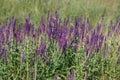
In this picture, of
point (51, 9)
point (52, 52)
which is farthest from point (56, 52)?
point (51, 9)

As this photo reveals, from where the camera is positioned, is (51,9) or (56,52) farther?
(51,9)

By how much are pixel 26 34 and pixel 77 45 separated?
597 millimetres

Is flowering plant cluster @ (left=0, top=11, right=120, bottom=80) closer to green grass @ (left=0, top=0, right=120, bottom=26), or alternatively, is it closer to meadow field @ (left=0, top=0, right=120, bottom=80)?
meadow field @ (left=0, top=0, right=120, bottom=80)

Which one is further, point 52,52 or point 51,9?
point 51,9

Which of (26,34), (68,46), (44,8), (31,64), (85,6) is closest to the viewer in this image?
(31,64)

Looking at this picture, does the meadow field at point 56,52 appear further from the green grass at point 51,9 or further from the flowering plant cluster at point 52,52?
the green grass at point 51,9

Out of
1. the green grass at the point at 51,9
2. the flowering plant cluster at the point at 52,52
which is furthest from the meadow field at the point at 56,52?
the green grass at the point at 51,9

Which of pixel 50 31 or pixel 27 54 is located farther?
pixel 50 31

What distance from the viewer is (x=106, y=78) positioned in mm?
3510

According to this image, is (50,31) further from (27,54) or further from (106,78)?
(106,78)

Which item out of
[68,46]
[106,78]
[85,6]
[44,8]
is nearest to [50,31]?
[68,46]

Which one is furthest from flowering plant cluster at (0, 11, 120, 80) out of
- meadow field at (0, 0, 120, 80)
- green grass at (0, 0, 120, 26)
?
green grass at (0, 0, 120, 26)

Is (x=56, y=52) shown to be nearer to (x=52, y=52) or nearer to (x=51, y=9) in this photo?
(x=52, y=52)

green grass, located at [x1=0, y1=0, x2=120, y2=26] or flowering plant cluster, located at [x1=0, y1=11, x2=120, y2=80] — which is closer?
flowering plant cluster, located at [x1=0, y1=11, x2=120, y2=80]
